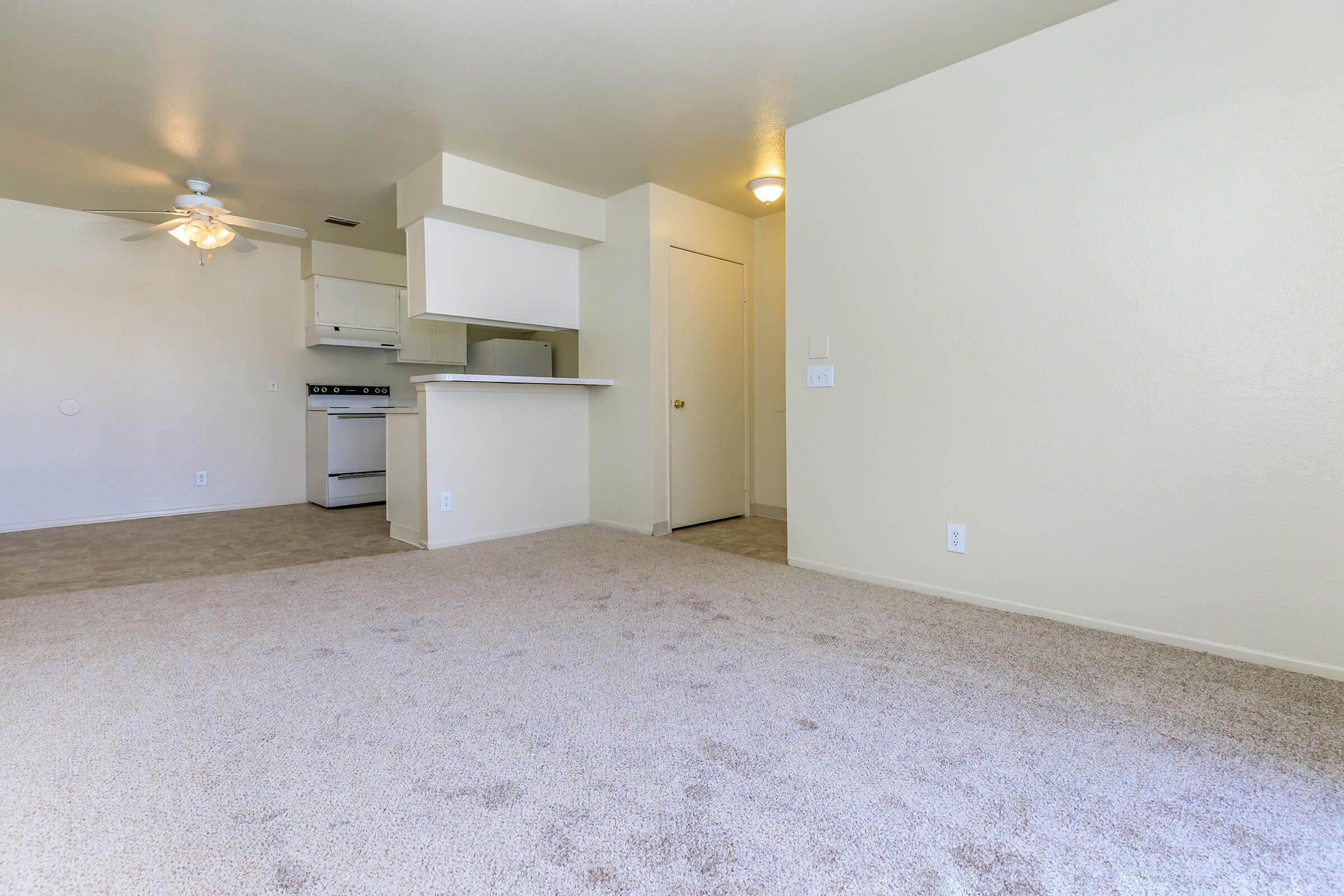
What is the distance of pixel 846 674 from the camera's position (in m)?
1.97

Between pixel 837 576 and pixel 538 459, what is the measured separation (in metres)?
2.22

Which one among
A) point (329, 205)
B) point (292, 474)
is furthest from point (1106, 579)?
point (292, 474)

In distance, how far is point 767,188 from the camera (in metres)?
4.05

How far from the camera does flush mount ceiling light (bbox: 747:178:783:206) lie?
3996 mm

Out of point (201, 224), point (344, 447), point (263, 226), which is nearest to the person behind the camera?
point (263, 226)

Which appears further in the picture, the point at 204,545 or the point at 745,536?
the point at 745,536

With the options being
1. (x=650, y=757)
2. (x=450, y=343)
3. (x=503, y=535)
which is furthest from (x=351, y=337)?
(x=650, y=757)

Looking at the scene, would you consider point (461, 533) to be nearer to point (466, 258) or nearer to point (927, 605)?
point (466, 258)

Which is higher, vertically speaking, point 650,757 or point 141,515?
point 141,515

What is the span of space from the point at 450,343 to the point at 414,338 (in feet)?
1.13

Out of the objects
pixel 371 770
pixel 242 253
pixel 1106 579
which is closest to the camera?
pixel 371 770

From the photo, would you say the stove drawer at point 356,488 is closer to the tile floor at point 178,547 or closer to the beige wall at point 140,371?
the tile floor at point 178,547

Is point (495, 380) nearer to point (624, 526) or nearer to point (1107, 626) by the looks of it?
point (624, 526)

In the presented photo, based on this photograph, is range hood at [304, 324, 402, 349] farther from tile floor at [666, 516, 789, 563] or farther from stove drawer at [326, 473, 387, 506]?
tile floor at [666, 516, 789, 563]
